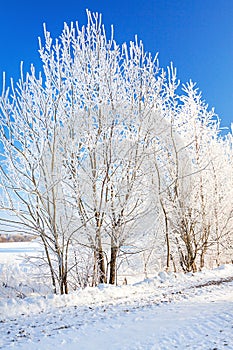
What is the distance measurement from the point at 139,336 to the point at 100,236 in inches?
235

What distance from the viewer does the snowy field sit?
5129 millimetres

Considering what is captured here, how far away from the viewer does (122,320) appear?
20.9ft

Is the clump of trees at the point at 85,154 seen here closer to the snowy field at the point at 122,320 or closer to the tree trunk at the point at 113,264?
the tree trunk at the point at 113,264

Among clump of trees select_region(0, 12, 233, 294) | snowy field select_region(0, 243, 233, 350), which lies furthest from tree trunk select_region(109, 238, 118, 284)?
snowy field select_region(0, 243, 233, 350)

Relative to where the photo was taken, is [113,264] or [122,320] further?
[113,264]

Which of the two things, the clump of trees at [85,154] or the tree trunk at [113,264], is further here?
the tree trunk at [113,264]

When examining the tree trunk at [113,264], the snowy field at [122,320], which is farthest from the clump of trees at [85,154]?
the snowy field at [122,320]

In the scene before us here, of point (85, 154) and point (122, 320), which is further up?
point (85, 154)

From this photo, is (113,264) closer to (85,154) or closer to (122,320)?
(85,154)

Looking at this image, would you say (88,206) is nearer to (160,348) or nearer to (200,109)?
(160,348)

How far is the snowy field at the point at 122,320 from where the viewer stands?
513cm

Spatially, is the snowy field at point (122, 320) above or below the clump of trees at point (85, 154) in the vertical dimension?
below

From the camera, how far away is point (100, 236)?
443 inches

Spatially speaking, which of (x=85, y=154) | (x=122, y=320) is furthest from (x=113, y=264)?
(x=122, y=320)
